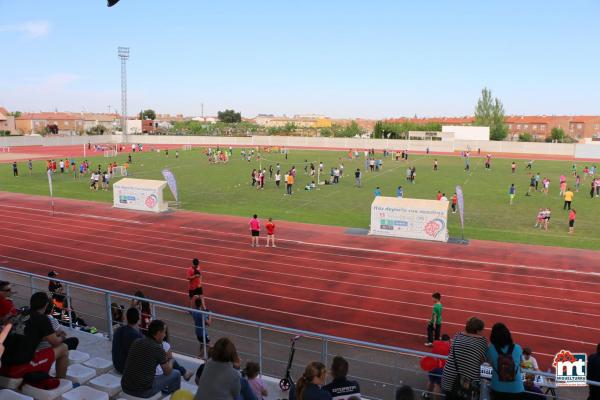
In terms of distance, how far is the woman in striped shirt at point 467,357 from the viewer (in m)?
5.28

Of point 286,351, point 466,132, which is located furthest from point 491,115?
point 286,351

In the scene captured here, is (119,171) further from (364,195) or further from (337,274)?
(337,274)

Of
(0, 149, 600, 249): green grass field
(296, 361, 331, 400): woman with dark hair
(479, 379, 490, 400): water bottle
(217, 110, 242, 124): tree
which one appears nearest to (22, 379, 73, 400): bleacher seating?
(296, 361, 331, 400): woman with dark hair

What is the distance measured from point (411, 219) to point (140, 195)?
48.5 ft

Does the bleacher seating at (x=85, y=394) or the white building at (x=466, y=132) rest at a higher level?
the white building at (x=466, y=132)

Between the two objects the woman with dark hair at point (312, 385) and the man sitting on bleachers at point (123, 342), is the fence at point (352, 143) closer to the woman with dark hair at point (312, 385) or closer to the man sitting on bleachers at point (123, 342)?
the man sitting on bleachers at point (123, 342)

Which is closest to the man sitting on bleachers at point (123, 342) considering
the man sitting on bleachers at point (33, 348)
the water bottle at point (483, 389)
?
the man sitting on bleachers at point (33, 348)

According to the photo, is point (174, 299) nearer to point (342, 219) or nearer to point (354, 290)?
point (354, 290)

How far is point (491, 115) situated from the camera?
11450 cm

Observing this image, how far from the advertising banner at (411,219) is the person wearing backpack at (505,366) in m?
15.7

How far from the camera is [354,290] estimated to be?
48.4 feet

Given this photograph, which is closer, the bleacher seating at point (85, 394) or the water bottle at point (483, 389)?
the water bottle at point (483, 389)

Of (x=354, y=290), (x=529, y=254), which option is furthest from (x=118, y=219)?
(x=529, y=254)

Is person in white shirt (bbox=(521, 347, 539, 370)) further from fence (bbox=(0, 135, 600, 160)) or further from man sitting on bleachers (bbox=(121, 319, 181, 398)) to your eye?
fence (bbox=(0, 135, 600, 160))
